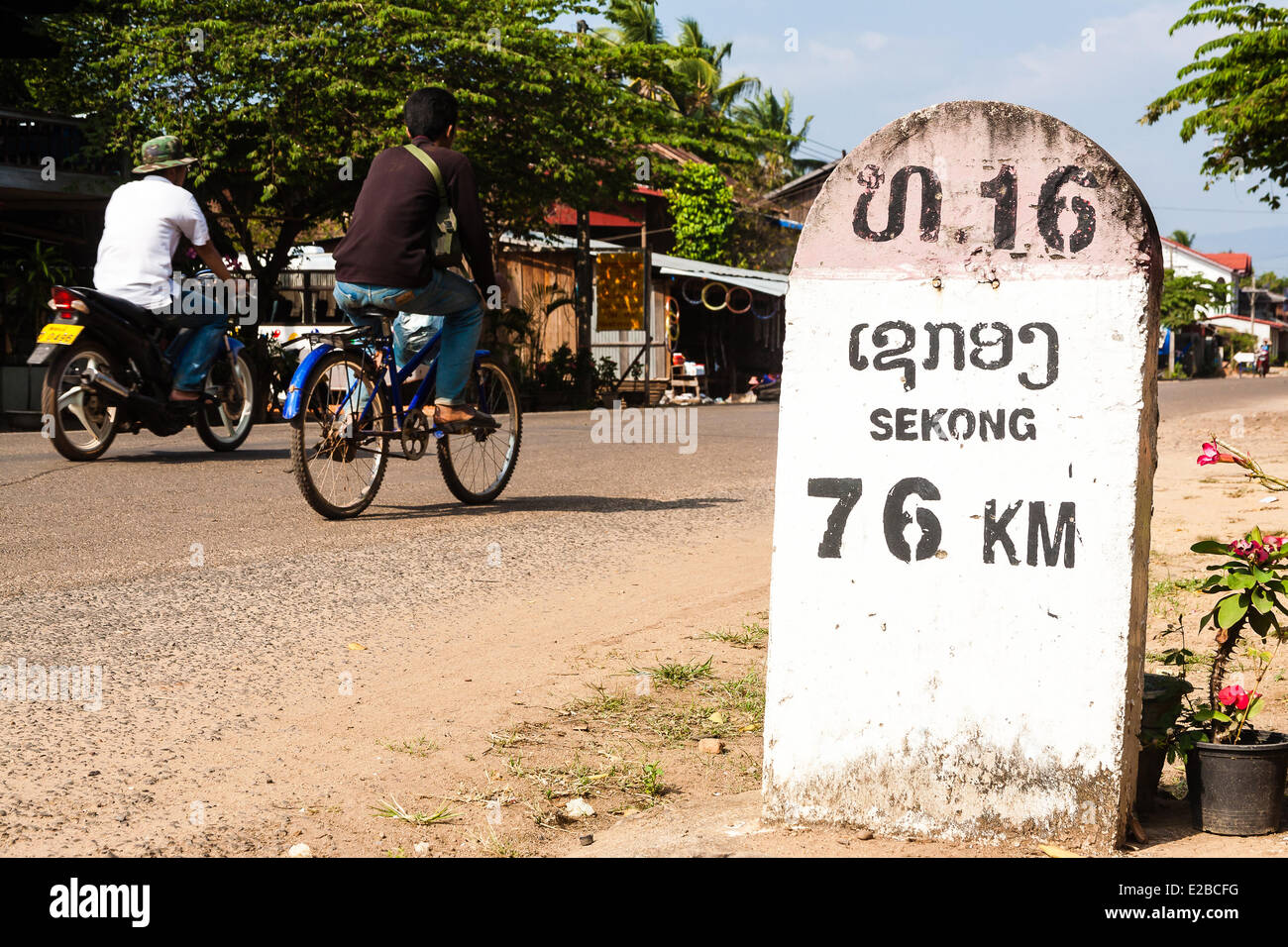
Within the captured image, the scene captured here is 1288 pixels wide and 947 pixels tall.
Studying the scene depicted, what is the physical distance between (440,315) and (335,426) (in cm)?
75

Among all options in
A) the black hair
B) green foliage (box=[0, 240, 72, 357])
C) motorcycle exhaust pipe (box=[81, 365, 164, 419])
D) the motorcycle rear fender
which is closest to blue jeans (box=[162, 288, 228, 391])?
motorcycle exhaust pipe (box=[81, 365, 164, 419])

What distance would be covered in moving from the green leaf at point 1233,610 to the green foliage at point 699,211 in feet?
102

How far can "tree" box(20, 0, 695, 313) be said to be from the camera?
65.7 ft

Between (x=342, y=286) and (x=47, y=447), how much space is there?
4.69 metres

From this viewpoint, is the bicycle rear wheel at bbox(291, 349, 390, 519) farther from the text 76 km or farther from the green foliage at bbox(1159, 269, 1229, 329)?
the green foliage at bbox(1159, 269, 1229, 329)

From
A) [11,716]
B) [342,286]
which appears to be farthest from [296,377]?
[11,716]

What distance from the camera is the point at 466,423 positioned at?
6.66 metres

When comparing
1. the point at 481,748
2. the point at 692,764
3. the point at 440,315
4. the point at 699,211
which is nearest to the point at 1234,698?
the point at 692,764

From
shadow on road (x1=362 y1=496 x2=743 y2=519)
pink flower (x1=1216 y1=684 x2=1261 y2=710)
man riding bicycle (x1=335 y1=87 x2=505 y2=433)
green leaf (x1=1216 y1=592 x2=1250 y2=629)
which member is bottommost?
pink flower (x1=1216 y1=684 x2=1261 y2=710)

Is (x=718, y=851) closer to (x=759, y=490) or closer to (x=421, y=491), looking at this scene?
(x=421, y=491)

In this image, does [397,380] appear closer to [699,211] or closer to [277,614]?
[277,614]

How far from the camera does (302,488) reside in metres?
6.50

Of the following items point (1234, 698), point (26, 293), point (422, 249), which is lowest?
point (1234, 698)

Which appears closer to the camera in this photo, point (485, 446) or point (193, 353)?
point (485, 446)
